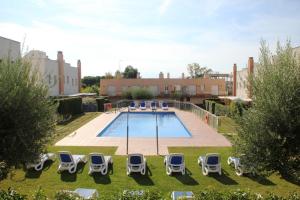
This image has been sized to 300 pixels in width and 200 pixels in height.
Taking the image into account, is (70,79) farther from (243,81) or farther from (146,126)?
(243,81)

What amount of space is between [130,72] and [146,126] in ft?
153

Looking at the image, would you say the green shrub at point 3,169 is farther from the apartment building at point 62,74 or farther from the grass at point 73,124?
the apartment building at point 62,74

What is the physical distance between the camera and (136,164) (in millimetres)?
12375

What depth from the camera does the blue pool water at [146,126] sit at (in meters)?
23.7

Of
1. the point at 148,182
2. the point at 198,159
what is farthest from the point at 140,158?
the point at 198,159

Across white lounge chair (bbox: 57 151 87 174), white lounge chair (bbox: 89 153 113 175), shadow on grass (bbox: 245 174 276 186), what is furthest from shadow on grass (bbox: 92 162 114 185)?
shadow on grass (bbox: 245 174 276 186)

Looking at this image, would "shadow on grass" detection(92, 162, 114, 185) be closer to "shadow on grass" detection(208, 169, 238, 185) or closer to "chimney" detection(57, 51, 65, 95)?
"shadow on grass" detection(208, 169, 238, 185)

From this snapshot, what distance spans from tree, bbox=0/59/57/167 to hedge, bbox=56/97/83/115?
17.2 metres

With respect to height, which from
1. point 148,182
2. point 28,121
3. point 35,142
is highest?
point 28,121

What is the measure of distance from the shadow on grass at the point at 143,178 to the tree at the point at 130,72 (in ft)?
201

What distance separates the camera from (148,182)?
38.2 ft

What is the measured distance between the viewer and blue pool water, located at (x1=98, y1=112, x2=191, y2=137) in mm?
23656

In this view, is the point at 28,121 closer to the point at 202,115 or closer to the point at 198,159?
the point at 198,159

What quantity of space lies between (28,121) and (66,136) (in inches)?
497
